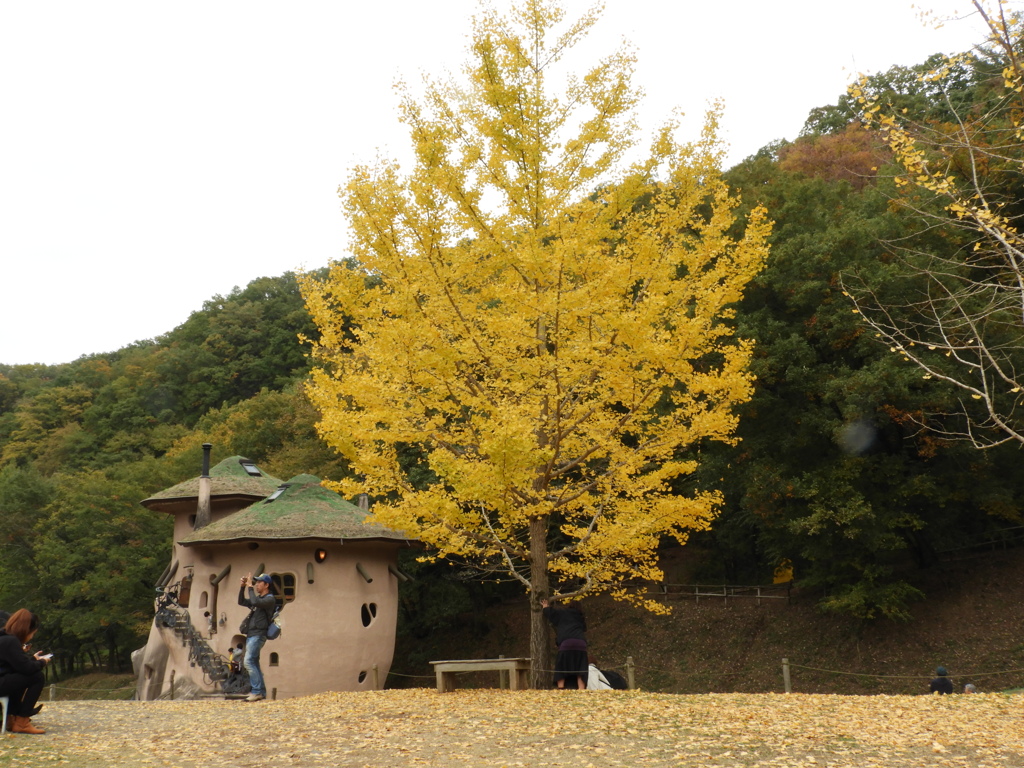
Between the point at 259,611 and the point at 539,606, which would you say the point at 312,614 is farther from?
the point at 539,606

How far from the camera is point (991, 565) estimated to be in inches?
786

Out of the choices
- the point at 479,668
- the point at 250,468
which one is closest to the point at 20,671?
the point at 479,668

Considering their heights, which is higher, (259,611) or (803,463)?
(803,463)

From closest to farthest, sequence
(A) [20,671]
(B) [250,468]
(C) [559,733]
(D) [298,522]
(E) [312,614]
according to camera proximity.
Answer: (C) [559,733] → (A) [20,671] → (E) [312,614] → (D) [298,522] → (B) [250,468]

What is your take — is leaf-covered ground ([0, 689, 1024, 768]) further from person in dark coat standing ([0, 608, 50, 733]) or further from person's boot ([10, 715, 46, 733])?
person in dark coat standing ([0, 608, 50, 733])

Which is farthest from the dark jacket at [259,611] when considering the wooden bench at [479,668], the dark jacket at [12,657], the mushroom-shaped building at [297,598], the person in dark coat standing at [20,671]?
the mushroom-shaped building at [297,598]

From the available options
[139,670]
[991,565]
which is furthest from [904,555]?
[139,670]

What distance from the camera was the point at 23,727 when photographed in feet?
23.1

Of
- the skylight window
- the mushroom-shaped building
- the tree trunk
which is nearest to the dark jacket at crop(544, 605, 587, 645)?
the tree trunk

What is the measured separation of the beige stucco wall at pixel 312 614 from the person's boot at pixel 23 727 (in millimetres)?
8169

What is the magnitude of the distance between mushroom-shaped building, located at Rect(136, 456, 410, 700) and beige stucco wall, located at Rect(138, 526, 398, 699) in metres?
0.02

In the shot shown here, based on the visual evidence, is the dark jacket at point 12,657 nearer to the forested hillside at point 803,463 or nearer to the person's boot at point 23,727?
the person's boot at point 23,727

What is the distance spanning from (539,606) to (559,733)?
3793 mm

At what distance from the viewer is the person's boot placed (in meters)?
7.00
